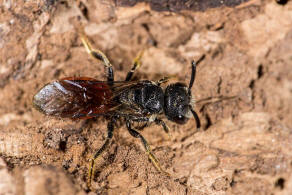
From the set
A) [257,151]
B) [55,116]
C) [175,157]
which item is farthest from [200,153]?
[55,116]

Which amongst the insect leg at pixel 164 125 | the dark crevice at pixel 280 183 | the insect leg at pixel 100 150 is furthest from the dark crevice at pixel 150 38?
the dark crevice at pixel 280 183

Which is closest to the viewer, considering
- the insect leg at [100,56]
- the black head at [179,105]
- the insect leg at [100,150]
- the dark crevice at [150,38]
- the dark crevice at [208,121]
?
the insect leg at [100,150]

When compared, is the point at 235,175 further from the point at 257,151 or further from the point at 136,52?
the point at 136,52

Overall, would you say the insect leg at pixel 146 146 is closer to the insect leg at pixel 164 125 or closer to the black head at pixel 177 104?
the insect leg at pixel 164 125

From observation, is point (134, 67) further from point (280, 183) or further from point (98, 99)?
point (280, 183)

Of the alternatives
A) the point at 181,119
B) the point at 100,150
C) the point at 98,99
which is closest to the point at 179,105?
the point at 181,119

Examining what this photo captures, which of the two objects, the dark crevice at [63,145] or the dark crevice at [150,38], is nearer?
the dark crevice at [63,145]

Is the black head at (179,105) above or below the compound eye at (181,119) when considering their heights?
above

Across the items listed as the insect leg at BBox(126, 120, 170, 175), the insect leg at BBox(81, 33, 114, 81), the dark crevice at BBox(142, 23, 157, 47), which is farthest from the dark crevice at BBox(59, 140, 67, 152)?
the dark crevice at BBox(142, 23, 157, 47)
